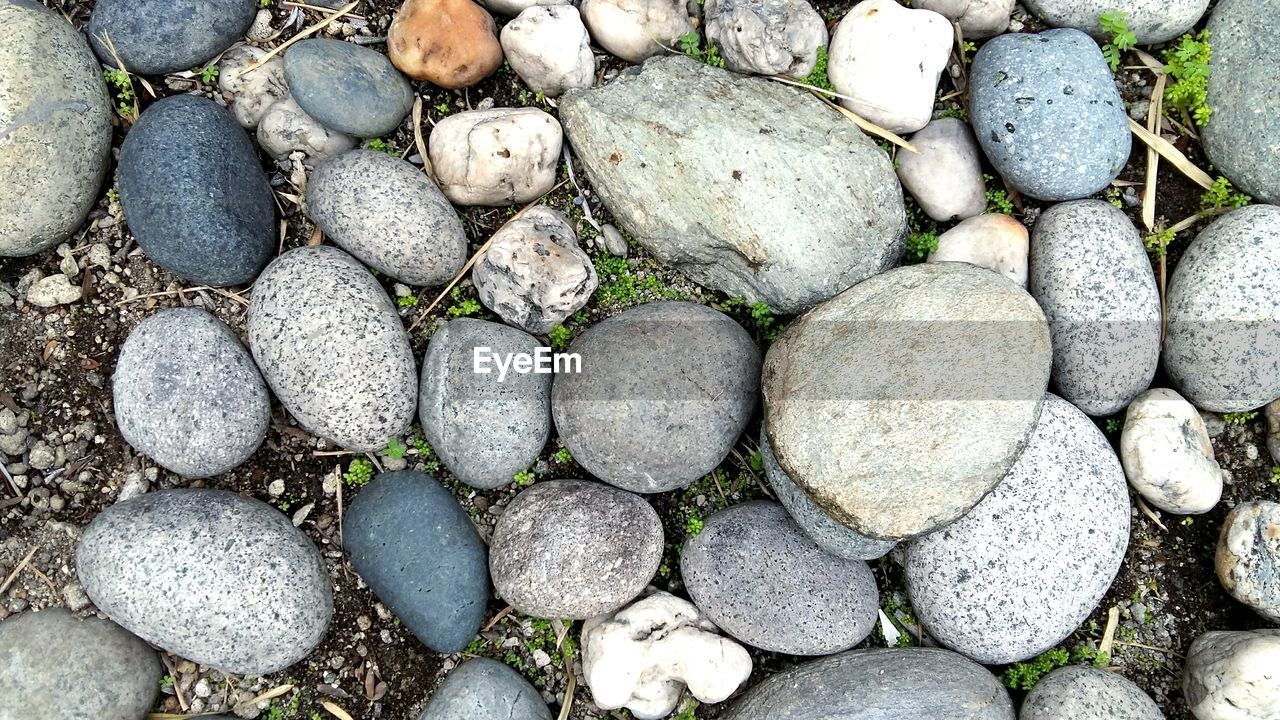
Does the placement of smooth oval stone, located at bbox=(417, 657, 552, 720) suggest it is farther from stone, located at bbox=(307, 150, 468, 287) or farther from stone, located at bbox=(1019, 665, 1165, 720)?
stone, located at bbox=(1019, 665, 1165, 720)

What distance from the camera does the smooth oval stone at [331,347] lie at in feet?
10.9

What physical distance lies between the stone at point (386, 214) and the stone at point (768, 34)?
1338mm

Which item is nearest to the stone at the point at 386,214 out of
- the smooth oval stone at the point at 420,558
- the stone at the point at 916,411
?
the smooth oval stone at the point at 420,558

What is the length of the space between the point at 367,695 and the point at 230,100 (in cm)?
253

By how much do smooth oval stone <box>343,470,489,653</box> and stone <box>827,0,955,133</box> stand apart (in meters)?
2.39

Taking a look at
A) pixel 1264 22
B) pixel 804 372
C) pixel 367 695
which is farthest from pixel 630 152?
pixel 1264 22

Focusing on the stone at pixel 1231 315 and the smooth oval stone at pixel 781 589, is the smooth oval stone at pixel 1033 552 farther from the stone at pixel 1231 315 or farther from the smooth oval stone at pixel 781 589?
the stone at pixel 1231 315

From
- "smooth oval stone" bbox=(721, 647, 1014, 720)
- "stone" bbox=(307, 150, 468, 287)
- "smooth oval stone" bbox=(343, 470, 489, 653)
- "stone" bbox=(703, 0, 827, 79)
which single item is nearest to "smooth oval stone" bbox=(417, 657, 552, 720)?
"smooth oval stone" bbox=(343, 470, 489, 653)

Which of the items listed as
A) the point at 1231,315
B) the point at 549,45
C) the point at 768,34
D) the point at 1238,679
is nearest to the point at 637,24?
the point at 549,45

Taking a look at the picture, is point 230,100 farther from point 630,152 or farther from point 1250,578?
point 1250,578

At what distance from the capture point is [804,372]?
124 inches

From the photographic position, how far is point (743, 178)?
3.42 metres

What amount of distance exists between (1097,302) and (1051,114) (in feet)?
2.52

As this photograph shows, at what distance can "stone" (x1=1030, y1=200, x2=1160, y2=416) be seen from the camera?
3.45 meters
